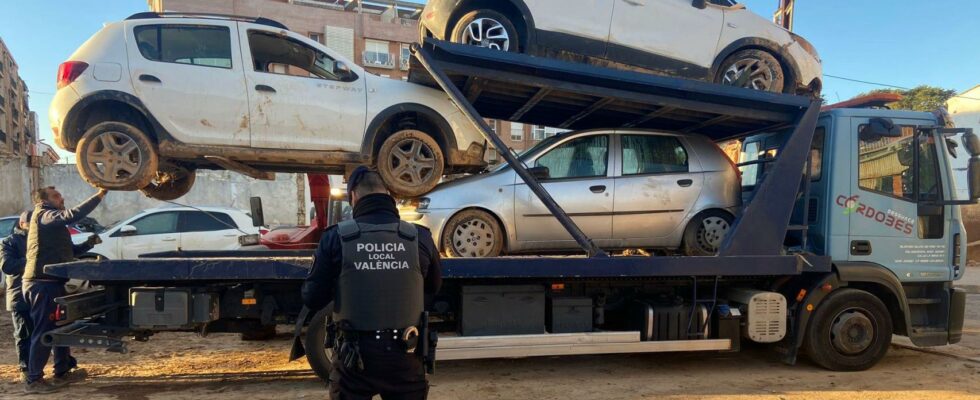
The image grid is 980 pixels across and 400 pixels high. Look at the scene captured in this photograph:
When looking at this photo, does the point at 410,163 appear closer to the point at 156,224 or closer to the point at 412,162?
the point at 412,162

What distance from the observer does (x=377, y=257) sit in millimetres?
2500

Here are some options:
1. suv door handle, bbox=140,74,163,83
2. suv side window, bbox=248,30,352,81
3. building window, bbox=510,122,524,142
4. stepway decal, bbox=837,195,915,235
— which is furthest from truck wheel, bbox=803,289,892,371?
building window, bbox=510,122,524,142

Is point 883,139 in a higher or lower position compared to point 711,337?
higher

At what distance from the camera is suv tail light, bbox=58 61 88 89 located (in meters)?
4.19

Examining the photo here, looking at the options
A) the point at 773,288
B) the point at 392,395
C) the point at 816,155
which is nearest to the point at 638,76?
the point at 816,155

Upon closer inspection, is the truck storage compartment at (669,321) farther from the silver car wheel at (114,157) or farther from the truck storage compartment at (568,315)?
the silver car wheel at (114,157)

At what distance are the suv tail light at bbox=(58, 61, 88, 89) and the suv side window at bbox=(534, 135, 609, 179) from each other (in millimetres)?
3752

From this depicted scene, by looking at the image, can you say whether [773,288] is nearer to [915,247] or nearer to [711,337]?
[711,337]

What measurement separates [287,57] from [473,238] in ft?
7.73

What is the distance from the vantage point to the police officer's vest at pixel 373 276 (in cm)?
249

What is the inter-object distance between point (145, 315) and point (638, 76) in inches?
173

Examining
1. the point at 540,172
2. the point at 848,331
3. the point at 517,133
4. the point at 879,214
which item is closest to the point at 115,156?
the point at 540,172

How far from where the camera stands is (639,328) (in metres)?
4.98

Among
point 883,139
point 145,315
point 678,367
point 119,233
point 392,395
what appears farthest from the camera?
point 119,233
